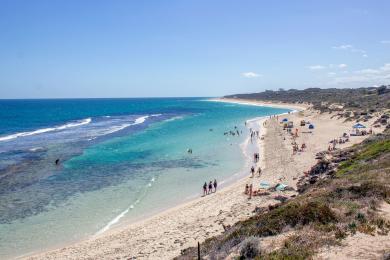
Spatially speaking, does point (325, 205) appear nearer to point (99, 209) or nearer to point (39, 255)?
point (39, 255)

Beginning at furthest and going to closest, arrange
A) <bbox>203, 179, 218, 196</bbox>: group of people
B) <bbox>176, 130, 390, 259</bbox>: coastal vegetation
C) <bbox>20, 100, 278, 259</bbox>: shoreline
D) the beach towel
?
<bbox>203, 179, 218, 196</bbox>: group of people
the beach towel
<bbox>20, 100, 278, 259</bbox>: shoreline
<bbox>176, 130, 390, 259</bbox>: coastal vegetation

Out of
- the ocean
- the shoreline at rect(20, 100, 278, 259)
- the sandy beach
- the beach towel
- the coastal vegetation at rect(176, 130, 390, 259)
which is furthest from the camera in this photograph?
the beach towel

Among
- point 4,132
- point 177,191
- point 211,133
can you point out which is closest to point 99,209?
point 177,191

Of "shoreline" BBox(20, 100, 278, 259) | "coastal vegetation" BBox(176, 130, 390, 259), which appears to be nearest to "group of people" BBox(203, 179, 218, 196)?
"shoreline" BBox(20, 100, 278, 259)

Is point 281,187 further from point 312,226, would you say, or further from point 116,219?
point 312,226

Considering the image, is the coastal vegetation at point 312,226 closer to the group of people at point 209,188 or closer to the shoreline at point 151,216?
the shoreline at point 151,216

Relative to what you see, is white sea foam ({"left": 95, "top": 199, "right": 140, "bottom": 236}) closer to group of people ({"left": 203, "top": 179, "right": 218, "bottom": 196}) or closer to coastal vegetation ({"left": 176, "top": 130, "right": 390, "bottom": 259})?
group of people ({"left": 203, "top": 179, "right": 218, "bottom": 196})

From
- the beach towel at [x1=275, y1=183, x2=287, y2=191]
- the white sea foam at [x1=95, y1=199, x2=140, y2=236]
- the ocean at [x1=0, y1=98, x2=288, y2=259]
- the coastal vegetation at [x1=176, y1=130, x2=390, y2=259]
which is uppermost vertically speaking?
the coastal vegetation at [x1=176, y1=130, x2=390, y2=259]

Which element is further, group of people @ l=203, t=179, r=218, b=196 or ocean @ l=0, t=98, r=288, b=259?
group of people @ l=203, t=179, r=218, b=196

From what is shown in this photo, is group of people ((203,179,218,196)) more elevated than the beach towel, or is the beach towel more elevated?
the beach towel

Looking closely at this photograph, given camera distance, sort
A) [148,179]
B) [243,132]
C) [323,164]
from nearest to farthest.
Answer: [323,164], [148,179], [243,132]

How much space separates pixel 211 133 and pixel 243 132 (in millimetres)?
5173

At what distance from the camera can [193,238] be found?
16875 millimetres

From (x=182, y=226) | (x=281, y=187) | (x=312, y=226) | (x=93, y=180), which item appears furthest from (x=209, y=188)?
(x=312, y=226)
